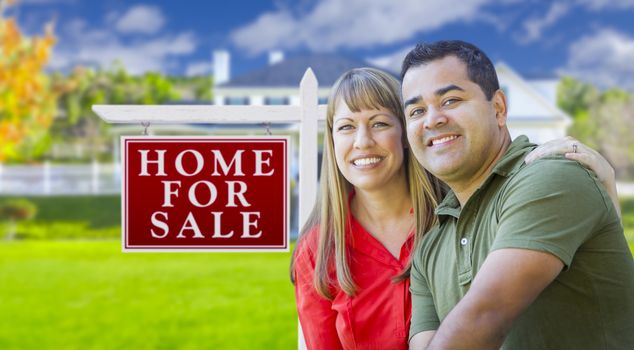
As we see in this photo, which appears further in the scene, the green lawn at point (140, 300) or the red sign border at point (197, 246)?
the green lawn at point (140, 300)

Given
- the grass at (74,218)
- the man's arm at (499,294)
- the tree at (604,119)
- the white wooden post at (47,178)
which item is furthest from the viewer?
the tree at (604,119)

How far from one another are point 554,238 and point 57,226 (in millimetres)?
20906

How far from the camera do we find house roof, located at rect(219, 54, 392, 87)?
23.1 m

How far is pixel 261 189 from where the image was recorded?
2705 millimetres

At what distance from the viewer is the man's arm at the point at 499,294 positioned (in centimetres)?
156

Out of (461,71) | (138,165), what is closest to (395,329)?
(461,71)

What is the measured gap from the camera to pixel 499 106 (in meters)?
1.91

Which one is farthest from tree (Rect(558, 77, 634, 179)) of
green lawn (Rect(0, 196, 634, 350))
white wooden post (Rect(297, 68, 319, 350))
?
white wooden post (Rect(297, 68, 319, 350))

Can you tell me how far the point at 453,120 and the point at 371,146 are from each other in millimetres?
474

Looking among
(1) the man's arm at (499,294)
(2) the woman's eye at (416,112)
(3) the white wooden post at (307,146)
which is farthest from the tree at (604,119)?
(1) the man's arm at (499,294)

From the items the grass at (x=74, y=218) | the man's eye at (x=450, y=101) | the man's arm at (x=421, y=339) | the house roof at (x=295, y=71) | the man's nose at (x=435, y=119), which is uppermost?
the house roof at (x=295, y=71)

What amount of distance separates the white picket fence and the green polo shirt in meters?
20.8

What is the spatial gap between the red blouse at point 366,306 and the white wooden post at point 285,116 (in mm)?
281

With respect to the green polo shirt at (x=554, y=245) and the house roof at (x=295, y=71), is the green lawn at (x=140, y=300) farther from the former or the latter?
the house roof at (x=295, y=71)
